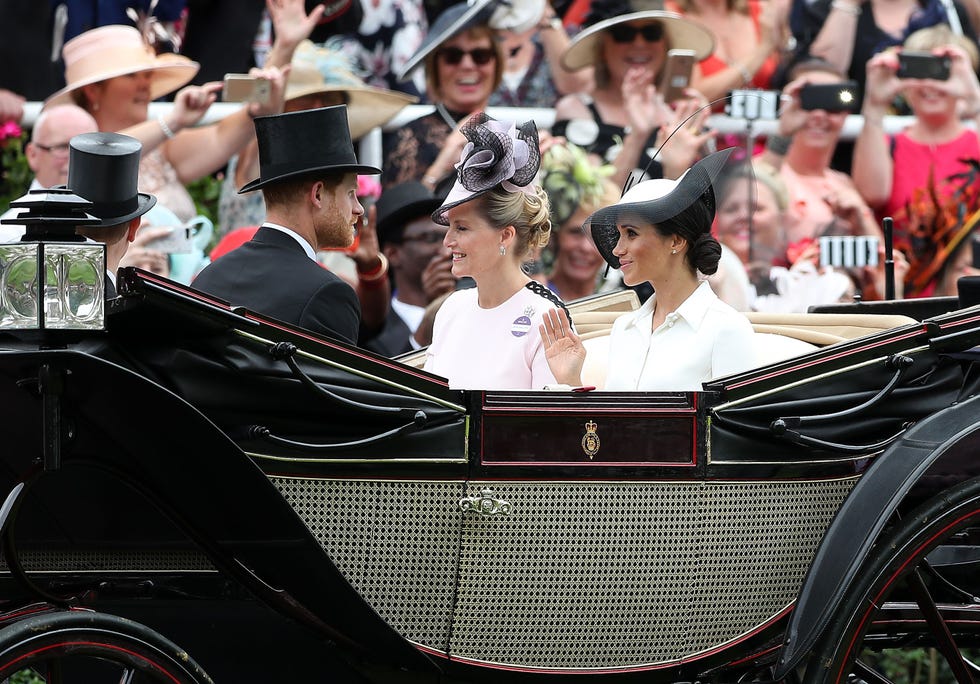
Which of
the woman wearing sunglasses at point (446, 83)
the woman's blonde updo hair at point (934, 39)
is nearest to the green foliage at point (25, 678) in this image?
the woman wearing sunglasses at point (446, 83)

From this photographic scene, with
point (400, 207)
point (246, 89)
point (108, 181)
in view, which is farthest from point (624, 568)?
point (246, 89)

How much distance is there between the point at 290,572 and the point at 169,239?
231cm

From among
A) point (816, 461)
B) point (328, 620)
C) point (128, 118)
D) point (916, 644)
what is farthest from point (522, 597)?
point (128, 118)

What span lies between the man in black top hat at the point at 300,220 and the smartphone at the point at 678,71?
107 inches

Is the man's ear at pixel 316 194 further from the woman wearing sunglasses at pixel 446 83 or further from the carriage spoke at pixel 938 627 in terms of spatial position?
the woman wearing sunglasses at pixel 446 83

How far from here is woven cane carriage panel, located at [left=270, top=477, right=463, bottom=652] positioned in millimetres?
2680

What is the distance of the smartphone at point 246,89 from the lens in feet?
17.1

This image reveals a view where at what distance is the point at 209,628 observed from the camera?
297 centimetres

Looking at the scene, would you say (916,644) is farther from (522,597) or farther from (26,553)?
(26,553)

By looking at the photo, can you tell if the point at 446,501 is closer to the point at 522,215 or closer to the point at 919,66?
the point at 522,215

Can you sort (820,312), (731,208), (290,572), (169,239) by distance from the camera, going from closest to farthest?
(290,572), (820,312), (169,239), (731,208)

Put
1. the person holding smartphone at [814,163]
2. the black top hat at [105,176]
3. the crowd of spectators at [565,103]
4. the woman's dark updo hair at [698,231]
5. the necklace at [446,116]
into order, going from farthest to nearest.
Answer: the person holding smartphone at [814,163] → the necklace at [446,116] → the crowd of spectators at [565,103] → the black top hat at [105,176] → the woman's dark updo hair at [698,231]

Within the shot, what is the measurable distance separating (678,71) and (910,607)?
3433 mm

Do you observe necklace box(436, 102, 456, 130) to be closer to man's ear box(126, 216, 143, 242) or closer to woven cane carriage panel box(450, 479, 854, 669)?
man's ear box(126, 216, 143, 242)
